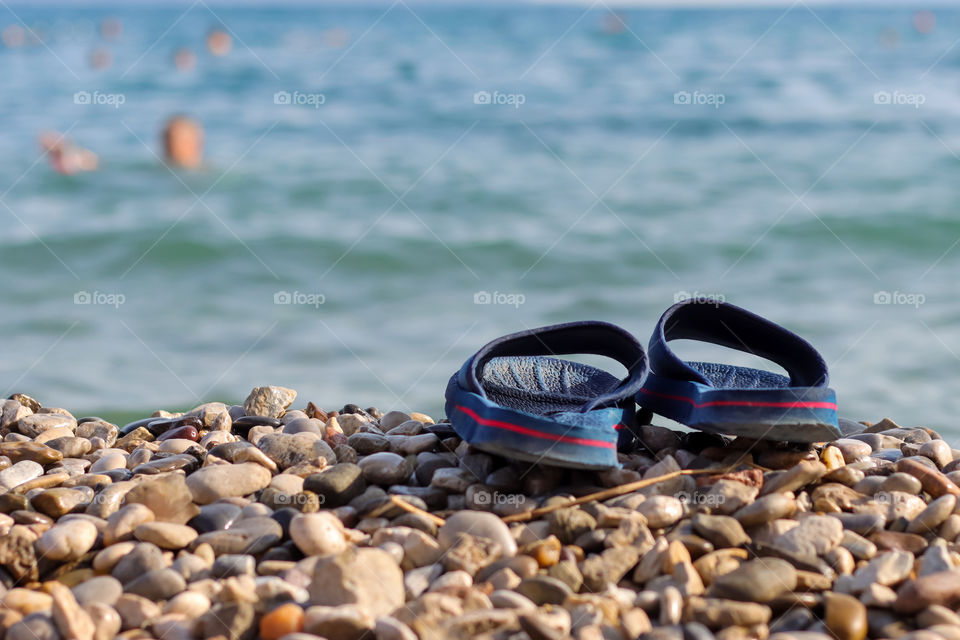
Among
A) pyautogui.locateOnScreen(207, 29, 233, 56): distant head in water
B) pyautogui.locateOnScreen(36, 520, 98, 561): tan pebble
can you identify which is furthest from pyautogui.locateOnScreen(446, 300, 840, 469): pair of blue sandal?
pyautogui.locateOnScreen(207, 29, 233, 56): distant head in water

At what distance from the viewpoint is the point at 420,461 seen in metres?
2.12

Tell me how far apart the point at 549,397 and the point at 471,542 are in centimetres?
60

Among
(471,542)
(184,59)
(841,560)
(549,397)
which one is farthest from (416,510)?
(184,59)

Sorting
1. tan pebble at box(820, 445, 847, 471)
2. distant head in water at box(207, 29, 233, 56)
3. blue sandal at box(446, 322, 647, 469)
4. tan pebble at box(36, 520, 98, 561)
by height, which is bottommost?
tan pebble at box(36, 520, 98, 561)

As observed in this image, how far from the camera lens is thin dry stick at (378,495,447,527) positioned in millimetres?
1835

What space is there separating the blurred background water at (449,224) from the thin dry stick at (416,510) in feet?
6.89

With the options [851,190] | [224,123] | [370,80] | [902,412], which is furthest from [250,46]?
[902,412]

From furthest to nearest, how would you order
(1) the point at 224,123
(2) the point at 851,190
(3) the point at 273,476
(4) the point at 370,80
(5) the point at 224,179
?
1. (4) the point at 370,80
2. (1) the point at 224,123
3. (5) the point at 224,179
4. (2) the point at 851,190
5. (3) the point at 273,476

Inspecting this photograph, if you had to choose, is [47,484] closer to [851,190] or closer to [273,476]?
[273,476]

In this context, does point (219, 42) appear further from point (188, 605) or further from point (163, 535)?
point (188, 605)

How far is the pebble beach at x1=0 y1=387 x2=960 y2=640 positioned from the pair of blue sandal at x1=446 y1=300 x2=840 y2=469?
102mm

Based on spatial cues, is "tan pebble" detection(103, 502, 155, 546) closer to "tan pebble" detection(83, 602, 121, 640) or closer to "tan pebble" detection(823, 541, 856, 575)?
"tan pebble" detection(83, 602, 121, 640)

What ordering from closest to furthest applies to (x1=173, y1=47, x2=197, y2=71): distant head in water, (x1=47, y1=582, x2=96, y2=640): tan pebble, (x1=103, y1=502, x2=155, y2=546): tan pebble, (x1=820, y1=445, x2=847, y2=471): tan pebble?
(x1=47, y1=582, x2=96, y2=640): tan pebble
(x1=103, y1=502, x2=155, y2=546): tan pebble
(x1=820, y1=445, x2=847, y2=471): tan pebble
(x1=173, y1=47, x2=197, y2=71): distant head in water

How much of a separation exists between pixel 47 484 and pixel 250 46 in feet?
61.8
